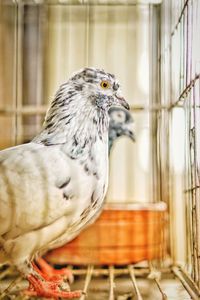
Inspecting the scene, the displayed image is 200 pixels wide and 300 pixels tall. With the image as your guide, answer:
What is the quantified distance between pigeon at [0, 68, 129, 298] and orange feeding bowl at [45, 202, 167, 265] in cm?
49

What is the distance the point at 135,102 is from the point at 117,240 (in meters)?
1.85

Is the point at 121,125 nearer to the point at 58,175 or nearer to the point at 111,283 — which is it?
the point at 111,283

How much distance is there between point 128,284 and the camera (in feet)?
6.79

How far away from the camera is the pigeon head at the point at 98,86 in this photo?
5.92 feet

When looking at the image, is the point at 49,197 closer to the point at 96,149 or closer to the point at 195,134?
the point at 96,149

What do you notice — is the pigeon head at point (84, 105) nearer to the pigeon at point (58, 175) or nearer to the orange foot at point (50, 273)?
the pigeon at point (58, 175)

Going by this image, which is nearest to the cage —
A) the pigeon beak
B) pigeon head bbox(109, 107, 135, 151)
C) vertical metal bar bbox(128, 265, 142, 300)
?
vertical metal bar bbox(128, 265, 142, 300)

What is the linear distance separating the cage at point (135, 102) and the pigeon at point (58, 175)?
10.5 inches

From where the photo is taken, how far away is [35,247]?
1646mm

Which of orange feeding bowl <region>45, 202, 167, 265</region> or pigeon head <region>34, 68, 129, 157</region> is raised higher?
pigeon head <region>34, 68, 129, 157</region>

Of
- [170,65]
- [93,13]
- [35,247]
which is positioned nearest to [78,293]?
[35,247]

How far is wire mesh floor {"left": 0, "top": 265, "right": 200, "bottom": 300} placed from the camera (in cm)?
180

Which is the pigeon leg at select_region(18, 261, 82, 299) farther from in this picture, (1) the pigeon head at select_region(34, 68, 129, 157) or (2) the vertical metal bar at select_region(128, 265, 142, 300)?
(1) the pigeon head at select_region(34, 68, 129, 157)

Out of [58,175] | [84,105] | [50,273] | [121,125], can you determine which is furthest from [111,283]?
[121,125]
